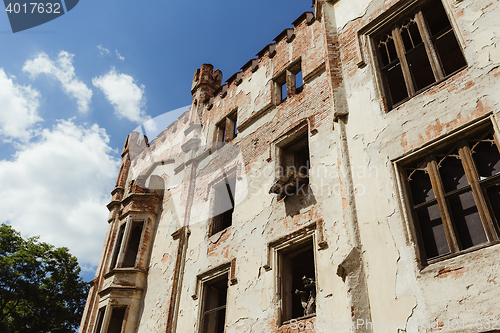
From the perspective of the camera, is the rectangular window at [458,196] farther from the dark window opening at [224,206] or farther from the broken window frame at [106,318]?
the broken window frame at [106,318]

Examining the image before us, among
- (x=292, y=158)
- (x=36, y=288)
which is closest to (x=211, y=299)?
(x=292, y=158)

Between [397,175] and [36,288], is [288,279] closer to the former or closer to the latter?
[397,175]

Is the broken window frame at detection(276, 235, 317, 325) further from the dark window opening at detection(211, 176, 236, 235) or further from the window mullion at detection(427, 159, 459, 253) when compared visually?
the dark window opening at detection(211, 176, 236, 235)

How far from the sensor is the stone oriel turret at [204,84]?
15.4 m

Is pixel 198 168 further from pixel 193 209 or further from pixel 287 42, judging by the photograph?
pixel 287 42

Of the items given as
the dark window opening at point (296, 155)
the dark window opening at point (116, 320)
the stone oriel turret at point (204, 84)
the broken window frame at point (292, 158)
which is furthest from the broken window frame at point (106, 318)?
the stone oriel turret at point (204, 84)

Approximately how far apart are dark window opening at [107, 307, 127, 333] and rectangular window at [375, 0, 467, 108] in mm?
11052

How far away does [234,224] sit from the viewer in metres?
9.98

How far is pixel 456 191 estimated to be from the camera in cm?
546

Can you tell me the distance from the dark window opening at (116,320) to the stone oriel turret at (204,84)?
7828 millimetres

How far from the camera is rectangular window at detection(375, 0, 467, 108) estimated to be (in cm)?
693

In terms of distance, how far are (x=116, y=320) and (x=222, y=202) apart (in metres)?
6.01

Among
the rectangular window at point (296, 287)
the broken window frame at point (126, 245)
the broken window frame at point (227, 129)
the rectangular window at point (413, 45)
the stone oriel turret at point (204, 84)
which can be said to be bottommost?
the rectangular window at point (296, 287)

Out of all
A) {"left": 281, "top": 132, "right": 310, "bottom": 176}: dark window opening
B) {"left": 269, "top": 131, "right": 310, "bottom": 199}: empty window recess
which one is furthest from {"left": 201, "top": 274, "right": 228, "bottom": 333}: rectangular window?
{"left": 281, "top": 132, "right": 310, "bottom": 176}: dark window opening
